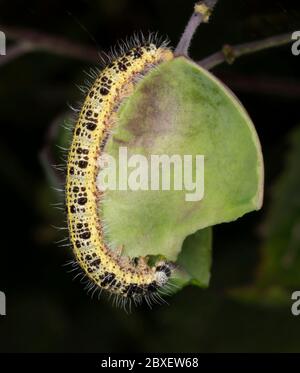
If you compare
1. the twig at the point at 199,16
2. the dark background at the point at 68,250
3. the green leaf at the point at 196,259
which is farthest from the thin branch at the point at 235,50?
the dark background at the point at 68,250

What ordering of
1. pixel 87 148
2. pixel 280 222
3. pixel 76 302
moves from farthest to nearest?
1. pixel 76 302
2. pixel 280 222
3. pixel 87 148

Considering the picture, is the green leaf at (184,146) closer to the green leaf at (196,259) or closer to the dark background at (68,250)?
the green leaf at (196,259)

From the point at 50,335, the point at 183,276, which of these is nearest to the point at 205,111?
the point at 183,276

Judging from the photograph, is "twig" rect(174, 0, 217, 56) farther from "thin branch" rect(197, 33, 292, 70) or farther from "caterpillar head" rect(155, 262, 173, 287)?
"caterpillar head" rect(155, 262, 173, 287)

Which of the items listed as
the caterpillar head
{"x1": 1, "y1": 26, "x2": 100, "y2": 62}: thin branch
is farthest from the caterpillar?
{"x1": 1, "y1": 26, "x2": 100, "y2": 62}: thin branch

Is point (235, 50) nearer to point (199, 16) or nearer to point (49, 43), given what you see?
point (199, 16)

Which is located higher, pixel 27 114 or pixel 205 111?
pixel 27 114

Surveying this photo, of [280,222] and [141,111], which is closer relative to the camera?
[141,111]
